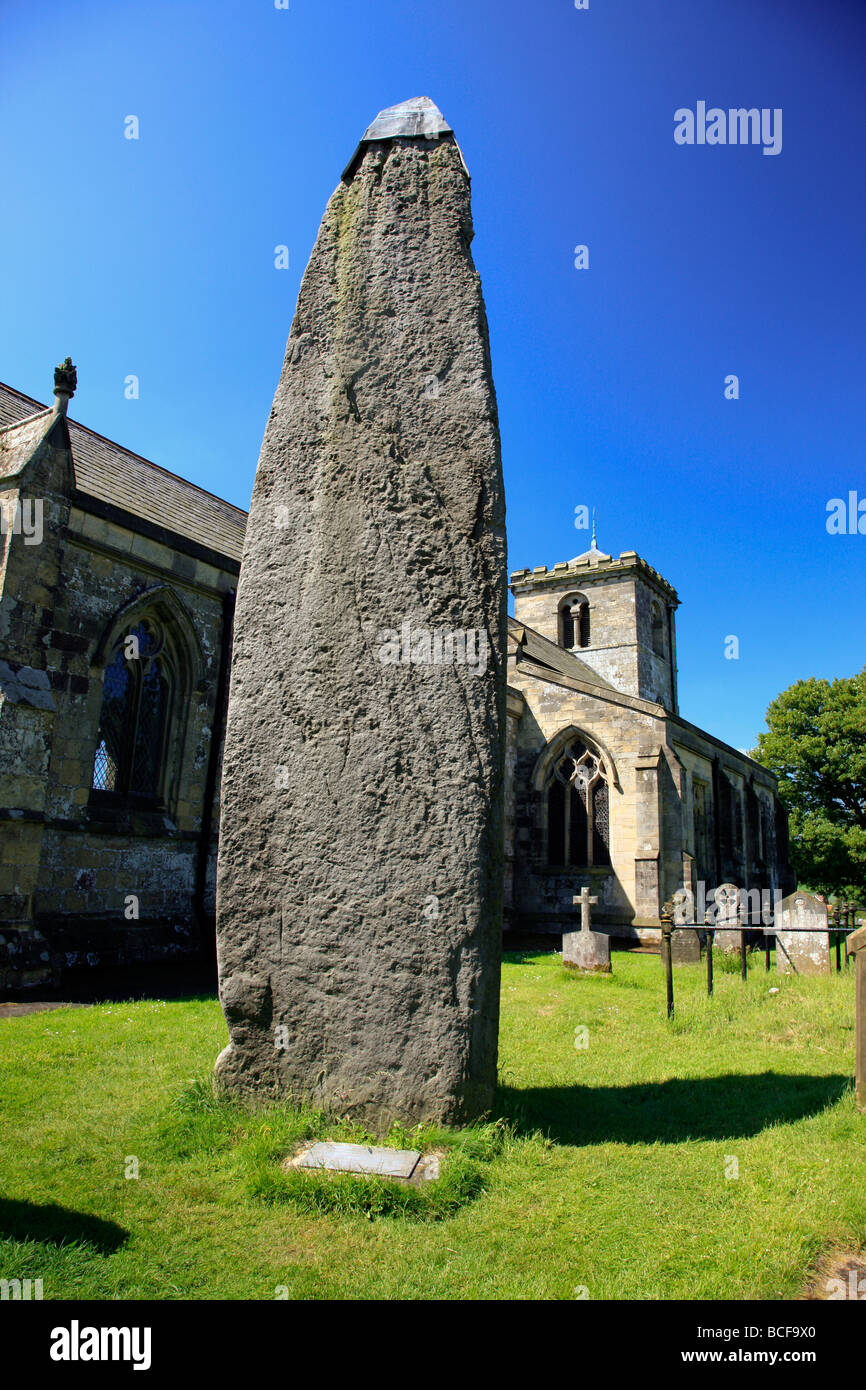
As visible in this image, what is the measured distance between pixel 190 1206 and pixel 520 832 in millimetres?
16195

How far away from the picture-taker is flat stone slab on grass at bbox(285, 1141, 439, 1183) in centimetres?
326

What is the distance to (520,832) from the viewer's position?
18969 mm

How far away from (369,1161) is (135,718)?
922 centimetres

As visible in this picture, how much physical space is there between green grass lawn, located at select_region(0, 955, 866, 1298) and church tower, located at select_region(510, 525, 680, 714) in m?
26.4

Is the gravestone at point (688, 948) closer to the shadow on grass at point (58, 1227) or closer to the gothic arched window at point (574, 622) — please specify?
the shadow on grass at point (58, 1227)

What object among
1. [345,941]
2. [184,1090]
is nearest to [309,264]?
[345,941]

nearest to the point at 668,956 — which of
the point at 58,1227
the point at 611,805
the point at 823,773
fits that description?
the point at 58,1227

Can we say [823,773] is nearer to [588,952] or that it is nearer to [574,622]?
[574,622]

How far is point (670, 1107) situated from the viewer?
179 inches

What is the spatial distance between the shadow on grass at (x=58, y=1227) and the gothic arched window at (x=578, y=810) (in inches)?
627

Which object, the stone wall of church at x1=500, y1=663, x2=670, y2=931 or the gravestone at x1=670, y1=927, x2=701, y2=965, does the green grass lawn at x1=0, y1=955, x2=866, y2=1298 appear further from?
the stone wall of church at x1=500, y1=663, x2=670, y2=931

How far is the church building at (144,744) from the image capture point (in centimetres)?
885
